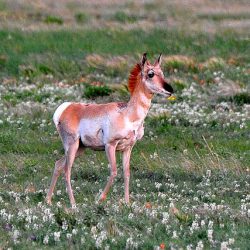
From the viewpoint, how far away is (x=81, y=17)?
35625 mm

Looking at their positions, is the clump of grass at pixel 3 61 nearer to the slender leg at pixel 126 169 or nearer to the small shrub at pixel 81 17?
the small shrub at pixel 81 17

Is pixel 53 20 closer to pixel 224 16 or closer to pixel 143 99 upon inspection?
pixel 224 16

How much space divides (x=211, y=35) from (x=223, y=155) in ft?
48.9

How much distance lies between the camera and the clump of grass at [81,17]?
1373 inches

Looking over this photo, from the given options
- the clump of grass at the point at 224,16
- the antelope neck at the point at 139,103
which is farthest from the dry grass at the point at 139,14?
the antelope neck at the point at 139,103

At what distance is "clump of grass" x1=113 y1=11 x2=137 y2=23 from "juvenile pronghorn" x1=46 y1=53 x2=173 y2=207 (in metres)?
22.2

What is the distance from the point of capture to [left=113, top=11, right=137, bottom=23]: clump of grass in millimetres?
35388

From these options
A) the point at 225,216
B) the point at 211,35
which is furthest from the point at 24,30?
the point at 225,216

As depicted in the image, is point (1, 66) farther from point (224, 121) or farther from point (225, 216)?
point (225, 216)

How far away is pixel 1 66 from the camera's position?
2636 cm

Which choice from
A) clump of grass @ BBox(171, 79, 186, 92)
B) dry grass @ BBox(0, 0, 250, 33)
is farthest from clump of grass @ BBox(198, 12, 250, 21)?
clump of grass @ BBox(171, 79, 186, 92)

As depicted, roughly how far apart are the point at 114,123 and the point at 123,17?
924 inches

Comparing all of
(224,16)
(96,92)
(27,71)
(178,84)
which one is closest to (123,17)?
(224,16)

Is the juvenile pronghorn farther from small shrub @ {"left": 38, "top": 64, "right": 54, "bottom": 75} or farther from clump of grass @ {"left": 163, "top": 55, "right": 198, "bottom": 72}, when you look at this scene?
small shrub @ {"left": 38, "top": 64, "right": 54, "bottom": 75}
